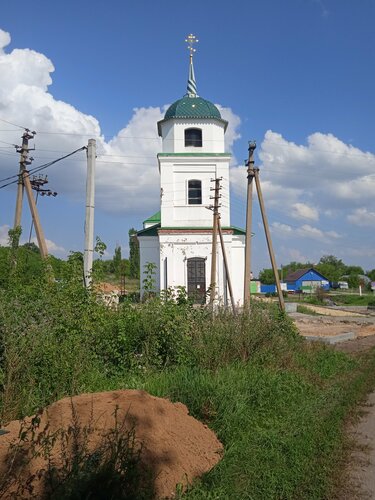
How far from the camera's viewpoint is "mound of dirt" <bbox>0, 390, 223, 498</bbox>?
358cm

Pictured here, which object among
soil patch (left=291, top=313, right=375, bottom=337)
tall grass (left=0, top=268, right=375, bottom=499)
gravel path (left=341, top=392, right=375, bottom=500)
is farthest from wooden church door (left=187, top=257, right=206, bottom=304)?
gravel path (left=341, top=392, right=375, bottom=500)

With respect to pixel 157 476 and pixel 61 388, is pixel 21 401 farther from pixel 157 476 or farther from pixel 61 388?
pixel 157 476

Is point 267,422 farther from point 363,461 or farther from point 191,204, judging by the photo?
point 191,204

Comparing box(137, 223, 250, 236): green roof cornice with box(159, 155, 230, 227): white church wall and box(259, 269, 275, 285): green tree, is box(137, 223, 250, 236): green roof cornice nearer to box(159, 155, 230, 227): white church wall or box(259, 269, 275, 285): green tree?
box(159, 155, 230, 227): white church wall

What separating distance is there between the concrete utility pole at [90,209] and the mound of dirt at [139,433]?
4.32 m

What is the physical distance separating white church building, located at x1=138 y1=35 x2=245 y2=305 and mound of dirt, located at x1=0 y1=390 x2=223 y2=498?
24792 mm

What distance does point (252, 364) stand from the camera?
27.5ft

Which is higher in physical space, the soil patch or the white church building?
the white church building

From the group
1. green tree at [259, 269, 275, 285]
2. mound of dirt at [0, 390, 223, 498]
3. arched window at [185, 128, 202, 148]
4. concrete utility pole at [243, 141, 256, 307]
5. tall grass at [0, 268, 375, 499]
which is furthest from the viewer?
green tree at [259, 269, 275, 285]

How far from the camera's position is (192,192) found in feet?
103

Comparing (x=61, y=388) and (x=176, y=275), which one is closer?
(x=61, y=388)

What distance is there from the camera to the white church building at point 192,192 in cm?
2997

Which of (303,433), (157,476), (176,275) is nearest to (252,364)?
(303,433)

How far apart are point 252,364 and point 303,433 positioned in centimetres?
268
